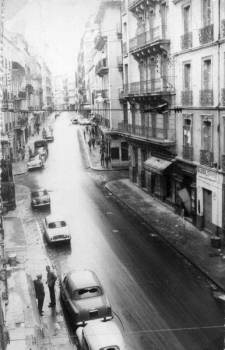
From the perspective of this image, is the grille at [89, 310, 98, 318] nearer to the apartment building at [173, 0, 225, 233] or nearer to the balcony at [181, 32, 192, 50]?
the apartment building at [173, 0, 225, 233]

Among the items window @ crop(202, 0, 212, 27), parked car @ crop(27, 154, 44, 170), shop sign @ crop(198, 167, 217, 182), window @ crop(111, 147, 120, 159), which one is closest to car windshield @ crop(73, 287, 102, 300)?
shop sign @ crop(198, 167, 217, 182)

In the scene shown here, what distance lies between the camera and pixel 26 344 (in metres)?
12.3

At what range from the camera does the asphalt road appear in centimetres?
1630

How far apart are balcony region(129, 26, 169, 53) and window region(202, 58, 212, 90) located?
6.09 m

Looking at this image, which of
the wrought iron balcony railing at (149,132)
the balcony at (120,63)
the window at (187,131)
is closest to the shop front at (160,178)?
the wrought iron balcony railing at (149,132)

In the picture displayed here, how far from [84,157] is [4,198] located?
88.3 feet

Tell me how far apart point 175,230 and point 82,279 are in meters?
11.2

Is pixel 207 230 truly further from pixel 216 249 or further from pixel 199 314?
pixel 199 314

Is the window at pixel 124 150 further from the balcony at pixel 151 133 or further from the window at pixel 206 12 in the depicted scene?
the window at pixel 206 12

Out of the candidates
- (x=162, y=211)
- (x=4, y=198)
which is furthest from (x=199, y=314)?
(x=4, y=198)

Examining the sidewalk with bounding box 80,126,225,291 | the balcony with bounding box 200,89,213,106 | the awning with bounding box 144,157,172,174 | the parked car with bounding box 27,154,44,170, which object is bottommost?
the sidewalk with bounding box 80,126,225,291

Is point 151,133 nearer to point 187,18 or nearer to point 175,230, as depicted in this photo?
point 187,18

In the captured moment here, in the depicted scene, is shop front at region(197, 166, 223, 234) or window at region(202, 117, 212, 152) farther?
window at region(202, 117, 212, 152)

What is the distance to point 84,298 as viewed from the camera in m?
17.2
